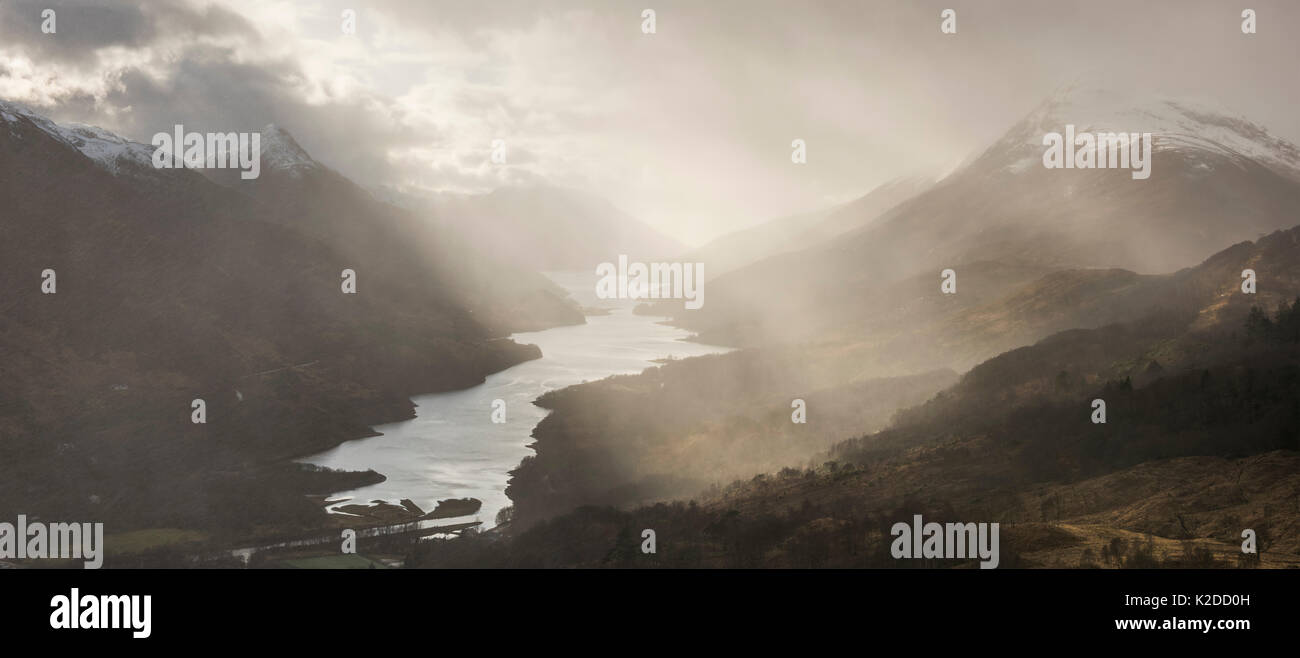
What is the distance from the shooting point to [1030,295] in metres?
138

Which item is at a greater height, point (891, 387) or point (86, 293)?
point (86, 293)

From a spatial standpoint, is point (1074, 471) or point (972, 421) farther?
point (972, 421)

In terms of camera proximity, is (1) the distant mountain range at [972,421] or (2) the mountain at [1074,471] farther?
(1) the distant mountain range at [972,421]

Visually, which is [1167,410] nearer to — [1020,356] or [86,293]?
[1020,356]

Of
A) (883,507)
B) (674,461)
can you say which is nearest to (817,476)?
(883,507)

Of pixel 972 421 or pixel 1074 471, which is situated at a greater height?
pixel 972 421

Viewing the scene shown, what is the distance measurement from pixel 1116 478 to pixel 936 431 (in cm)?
2325

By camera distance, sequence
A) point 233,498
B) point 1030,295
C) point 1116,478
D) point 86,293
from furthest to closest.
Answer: point 86,293, point 1030,295, point 233,498, point 1116,478

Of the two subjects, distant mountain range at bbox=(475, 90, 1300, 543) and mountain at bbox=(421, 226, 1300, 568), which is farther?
distant mountain range at bbox=(475, 90, 1300, 543)

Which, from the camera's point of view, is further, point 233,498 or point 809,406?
point 233,498
